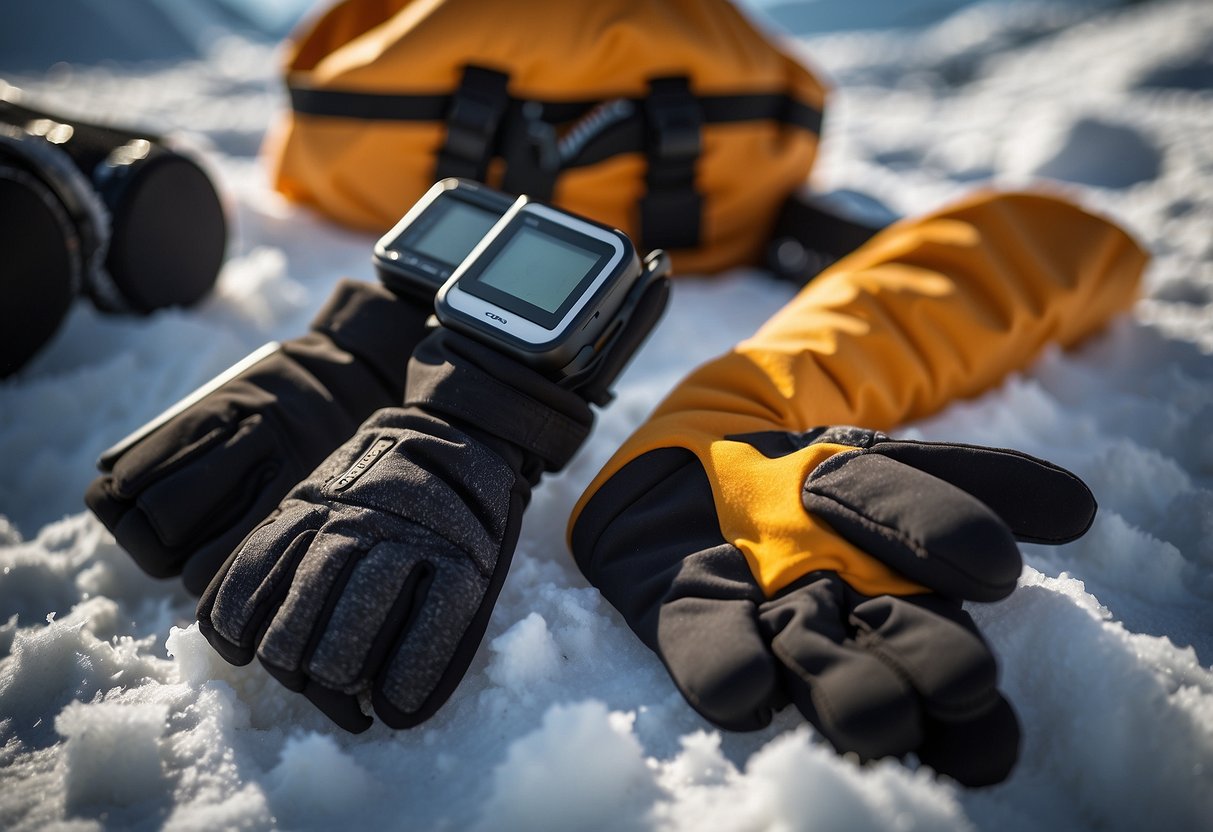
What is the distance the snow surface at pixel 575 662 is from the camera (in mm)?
719

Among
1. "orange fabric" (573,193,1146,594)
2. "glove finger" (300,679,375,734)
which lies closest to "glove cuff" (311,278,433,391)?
"orange fabric" (573,193,1146,594)

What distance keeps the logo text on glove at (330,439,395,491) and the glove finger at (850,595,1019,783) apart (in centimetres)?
56

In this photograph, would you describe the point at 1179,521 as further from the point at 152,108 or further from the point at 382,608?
the point at 152,108

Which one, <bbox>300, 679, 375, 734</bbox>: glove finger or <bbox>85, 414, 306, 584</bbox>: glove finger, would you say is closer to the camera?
<bbox>300, 679, 375, 734</bbox>: glove finger

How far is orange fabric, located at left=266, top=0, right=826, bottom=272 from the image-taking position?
5.26ft

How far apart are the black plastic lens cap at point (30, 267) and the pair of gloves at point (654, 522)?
1.46ft

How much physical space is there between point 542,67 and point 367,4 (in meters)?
0.64

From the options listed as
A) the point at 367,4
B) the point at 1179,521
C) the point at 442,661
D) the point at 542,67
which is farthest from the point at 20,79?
the point at 1179,521

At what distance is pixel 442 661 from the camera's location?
0.81 meters

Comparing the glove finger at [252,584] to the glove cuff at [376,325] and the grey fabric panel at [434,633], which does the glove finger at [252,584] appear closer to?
the grey fabric panel at [434,633]

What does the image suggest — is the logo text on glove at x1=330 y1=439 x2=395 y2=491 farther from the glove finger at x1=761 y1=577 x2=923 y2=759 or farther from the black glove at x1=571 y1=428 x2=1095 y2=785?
the glove finger at x1=761 y1=577 x2=923 y2=759

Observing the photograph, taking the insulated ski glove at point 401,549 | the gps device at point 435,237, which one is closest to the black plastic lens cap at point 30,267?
the gps device at point 435,237

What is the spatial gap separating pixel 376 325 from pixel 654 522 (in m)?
0.52

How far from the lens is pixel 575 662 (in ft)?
2.86
